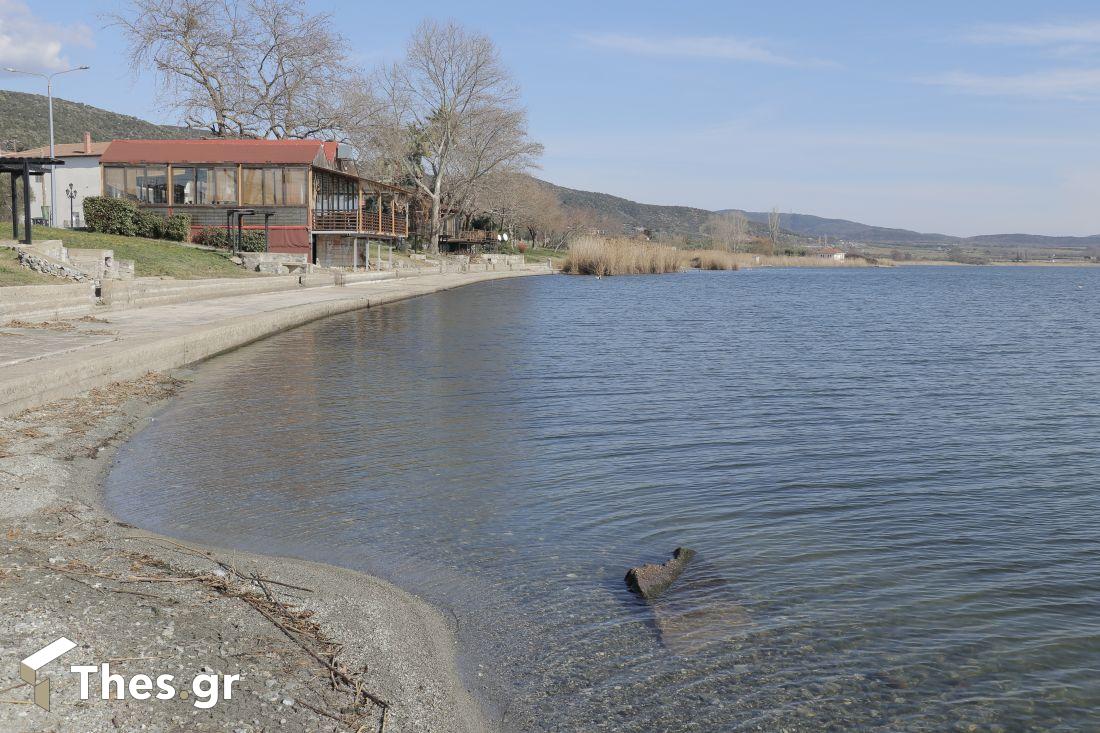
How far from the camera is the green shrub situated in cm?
3862


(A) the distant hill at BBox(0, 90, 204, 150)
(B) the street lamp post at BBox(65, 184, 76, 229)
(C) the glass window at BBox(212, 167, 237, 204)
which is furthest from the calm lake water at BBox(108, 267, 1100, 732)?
(A) the distant hill at BBox(0, 90, 204, 150)

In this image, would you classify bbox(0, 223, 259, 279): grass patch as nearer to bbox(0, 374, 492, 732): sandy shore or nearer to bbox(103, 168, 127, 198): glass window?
bbox(103, 168, 127, 198): glass window

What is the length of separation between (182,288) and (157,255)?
23.6ft

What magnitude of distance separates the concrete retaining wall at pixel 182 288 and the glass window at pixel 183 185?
12.0 metres

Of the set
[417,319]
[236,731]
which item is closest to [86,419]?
[236,731]

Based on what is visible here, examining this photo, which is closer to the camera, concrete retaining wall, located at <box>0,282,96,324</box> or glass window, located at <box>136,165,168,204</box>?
concrete retaining wall, located at <box>0,282,96,324</box>

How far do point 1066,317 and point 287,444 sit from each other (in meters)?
33.8

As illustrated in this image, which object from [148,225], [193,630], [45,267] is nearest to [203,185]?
[148,225]

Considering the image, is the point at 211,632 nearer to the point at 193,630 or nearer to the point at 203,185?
the point at 193,630

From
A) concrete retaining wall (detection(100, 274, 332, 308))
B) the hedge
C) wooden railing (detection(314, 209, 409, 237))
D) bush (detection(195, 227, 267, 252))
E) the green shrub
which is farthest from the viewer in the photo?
wooden railing (detection(314, 209, 409, 237))

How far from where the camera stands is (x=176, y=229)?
127ft

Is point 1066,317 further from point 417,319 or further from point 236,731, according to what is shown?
point 236,731

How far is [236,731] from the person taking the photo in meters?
3.94

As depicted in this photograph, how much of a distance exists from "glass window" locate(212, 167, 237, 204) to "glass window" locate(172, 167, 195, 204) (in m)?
1.19
